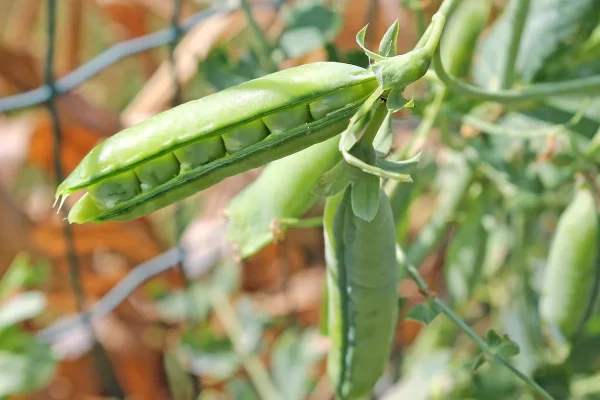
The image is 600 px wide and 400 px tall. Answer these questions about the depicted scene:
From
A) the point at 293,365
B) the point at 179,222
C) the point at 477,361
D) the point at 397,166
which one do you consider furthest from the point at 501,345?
the point at 179,222

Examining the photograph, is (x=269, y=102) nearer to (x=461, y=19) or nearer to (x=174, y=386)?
(x=461, y=19)

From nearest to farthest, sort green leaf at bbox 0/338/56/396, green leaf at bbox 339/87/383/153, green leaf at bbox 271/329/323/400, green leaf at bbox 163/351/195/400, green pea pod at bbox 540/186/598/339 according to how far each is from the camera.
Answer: green leaf at bbox 339/87/383/153 → green pea pod at bbox 540/186/598/339 → green leaf at bbox 0/338/56/396 → green leaf at bbox 271/329/323/400 → green leaf at bbox 163/351/195/400

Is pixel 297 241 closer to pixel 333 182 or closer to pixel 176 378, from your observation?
pixel 176 378

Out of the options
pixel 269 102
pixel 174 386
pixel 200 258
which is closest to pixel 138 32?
pixel 200 258

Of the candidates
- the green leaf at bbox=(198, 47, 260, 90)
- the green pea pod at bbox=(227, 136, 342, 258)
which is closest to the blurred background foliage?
the green leaf at bbox=(198, 47, 260, 90)

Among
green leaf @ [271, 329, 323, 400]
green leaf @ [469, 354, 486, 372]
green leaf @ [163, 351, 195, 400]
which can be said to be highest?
green leaf @ [469, 354, 486, 372]

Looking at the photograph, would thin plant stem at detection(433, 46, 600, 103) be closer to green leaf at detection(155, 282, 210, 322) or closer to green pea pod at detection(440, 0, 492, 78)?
green pea pod at detection(440, 0, 492, 78)
